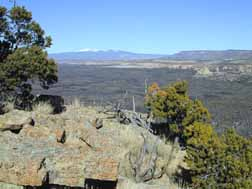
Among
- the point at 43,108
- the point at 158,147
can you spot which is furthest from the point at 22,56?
the point at 158,147

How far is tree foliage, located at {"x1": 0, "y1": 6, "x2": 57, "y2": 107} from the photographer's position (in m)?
12.6

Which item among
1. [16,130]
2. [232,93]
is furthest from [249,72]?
[16,130]

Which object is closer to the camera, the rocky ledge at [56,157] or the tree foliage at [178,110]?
the rocky ledge at [56,157]

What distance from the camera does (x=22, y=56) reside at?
12.7 metres

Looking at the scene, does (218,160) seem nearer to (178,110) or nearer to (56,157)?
(178,110)

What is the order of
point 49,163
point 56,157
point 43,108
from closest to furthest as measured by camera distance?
point 49,163
point 56,157
point 43,108

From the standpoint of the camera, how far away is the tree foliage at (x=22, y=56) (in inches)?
496

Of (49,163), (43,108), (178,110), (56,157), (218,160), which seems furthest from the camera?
(178,110)

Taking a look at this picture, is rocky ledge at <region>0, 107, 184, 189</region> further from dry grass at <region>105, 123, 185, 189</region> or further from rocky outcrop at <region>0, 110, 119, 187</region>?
dry grass at <region>105, 123, 185, 189</region>

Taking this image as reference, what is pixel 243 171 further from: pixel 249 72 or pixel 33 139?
pixel 249 72

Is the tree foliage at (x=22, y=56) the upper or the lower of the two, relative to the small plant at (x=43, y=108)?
upper

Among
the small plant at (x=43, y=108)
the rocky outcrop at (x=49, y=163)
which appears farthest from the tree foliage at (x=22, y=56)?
the rocky outcrop at (x=49, y=163)

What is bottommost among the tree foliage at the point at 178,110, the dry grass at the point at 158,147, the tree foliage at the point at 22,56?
the dry grass at the point at 158,147

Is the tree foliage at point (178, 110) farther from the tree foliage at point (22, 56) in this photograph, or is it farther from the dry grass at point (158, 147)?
the tree foliage at point (22, 56)
